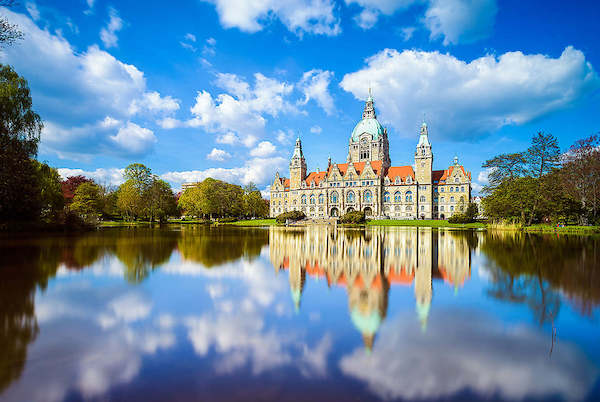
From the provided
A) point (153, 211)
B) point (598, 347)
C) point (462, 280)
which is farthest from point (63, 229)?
point (598, 347)

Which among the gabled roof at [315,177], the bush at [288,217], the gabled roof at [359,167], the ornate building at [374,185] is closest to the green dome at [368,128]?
the ornate building at [374,185]

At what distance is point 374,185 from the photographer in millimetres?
77250

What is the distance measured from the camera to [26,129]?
24828 mm

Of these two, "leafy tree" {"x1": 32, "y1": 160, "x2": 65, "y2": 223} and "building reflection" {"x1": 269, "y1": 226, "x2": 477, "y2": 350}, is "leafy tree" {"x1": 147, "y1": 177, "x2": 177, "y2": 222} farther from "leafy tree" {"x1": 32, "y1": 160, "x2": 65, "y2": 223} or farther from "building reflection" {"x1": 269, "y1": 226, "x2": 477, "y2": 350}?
"building reflection" {"x1": 269, "y1": 226, "x2": 477, "y2": 350}

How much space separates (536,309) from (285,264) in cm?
823

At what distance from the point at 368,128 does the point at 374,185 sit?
72.3 feet

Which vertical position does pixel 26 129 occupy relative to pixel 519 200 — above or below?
above

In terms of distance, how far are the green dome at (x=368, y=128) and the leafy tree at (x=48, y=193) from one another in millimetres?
73868

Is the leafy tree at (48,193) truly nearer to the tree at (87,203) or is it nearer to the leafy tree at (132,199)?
the tree at (87,203)

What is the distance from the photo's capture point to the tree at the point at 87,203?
36419 mm

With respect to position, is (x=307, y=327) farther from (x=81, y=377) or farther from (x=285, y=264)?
(x=285, y=264)

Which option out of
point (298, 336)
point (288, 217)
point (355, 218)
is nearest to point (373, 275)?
point (298, 336)

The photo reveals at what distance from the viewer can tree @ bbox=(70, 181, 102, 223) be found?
36.4 metres

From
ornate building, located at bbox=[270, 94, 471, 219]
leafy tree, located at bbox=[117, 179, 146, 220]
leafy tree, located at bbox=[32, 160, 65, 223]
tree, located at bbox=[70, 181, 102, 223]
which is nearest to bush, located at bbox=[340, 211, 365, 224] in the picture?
ornate building, located at bbox=[270, 94, 471, 219]
